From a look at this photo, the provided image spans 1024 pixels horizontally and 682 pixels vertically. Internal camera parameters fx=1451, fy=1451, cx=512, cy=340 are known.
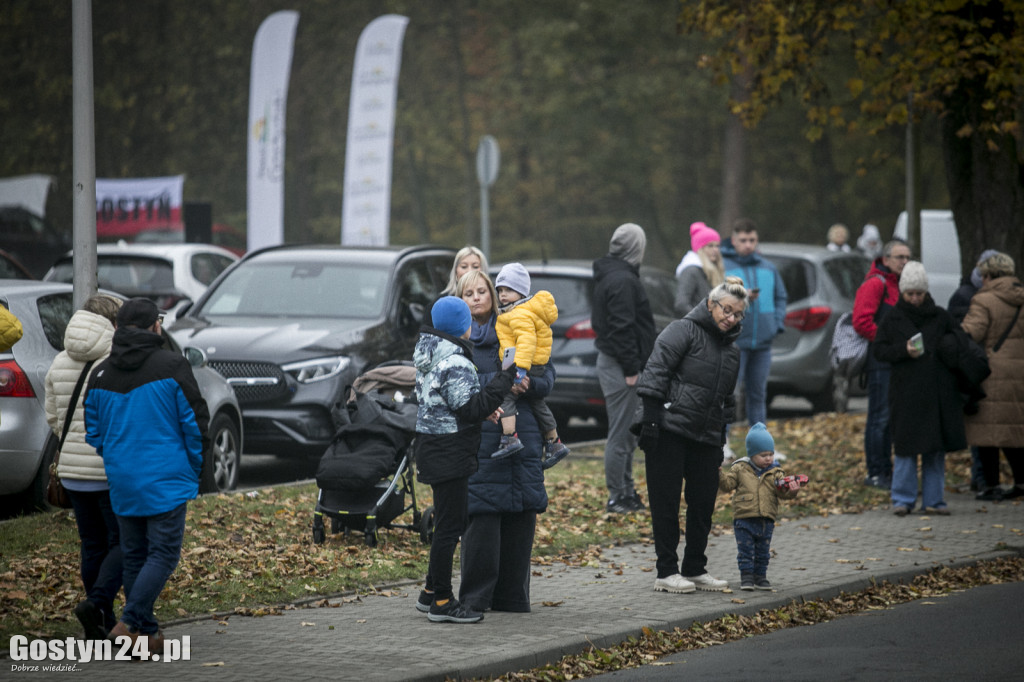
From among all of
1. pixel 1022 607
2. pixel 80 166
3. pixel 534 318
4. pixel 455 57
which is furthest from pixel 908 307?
pixel 455 57

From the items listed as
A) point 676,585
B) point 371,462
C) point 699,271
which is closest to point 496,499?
point 676,585

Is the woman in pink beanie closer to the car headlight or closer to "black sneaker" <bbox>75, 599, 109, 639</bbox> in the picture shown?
the car headlight

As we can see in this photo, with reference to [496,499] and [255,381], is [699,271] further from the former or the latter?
[496,499]

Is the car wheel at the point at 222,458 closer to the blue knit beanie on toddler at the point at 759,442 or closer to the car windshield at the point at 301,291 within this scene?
the car windshield at the point at 301,291

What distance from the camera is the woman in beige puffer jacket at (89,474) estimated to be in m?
6.85

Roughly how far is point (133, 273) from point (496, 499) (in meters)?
10.0

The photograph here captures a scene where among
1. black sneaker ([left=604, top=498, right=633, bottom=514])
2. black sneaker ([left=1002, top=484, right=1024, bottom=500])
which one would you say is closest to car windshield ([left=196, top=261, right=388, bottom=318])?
black sneaker ([left=604, top=498, right=633, bottom=514])

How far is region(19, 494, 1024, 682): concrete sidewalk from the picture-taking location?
6488 millimetres

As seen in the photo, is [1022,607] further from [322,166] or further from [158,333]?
[322,166]

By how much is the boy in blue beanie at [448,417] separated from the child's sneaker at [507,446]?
0.14 m

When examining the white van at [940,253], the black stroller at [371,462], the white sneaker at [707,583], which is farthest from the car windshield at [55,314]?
the white van at [940,253]

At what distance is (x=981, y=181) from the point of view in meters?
14.2

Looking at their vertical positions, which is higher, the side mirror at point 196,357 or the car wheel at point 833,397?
the side mirror at point 196,357

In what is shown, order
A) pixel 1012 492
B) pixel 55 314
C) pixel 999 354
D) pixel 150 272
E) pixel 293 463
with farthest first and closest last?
1. pixel 150 272
2. pixel 293 463
3. pixel 1012 492
4. pixel 999 354
5. pixel 55 314
